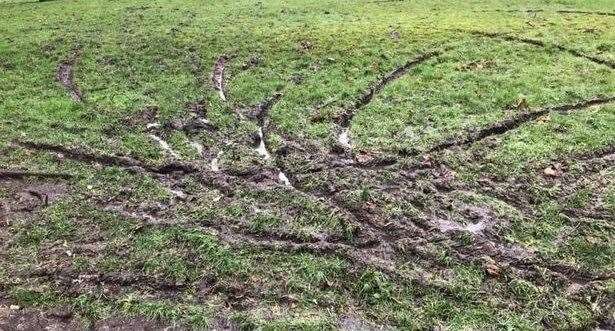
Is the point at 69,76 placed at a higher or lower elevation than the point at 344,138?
higher

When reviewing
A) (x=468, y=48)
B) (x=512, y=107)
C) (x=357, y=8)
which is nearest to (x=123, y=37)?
(x=357, y=8)

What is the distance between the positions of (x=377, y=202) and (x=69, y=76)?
6.41 meters

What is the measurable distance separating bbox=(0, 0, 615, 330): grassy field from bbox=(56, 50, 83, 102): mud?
0.05 metres

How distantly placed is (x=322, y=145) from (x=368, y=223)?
181 cm

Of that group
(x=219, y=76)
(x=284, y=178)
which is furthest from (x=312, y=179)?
(x=219, y=76)

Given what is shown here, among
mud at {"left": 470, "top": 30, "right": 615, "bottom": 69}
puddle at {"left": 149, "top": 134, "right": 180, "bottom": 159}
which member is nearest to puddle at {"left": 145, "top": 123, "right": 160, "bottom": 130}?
puddle at {"left": 149, "top": 134, "right": 180, "bottom": 159}

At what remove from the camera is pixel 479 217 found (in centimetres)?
640

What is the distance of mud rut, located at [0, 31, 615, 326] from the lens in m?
5.75

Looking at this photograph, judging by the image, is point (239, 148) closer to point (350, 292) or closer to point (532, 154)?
point (350, 292)

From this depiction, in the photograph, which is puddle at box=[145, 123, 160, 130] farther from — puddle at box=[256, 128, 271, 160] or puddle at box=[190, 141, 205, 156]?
puddle at box=[256, 128, 271, 160]

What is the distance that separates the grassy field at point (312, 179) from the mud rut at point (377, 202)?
0.02m

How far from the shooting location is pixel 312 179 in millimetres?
7133

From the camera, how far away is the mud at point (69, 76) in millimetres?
9561

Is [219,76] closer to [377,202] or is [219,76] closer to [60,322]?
[377,202]
